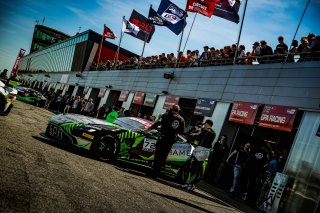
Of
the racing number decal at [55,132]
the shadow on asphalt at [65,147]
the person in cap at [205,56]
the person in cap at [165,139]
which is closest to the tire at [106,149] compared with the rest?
the shadow on asphalt at [65,147]

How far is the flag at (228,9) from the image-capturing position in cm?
1537

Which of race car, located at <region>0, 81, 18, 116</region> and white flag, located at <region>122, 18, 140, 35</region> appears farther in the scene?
white flag, located at <region>122, 18, 140, 35</region>

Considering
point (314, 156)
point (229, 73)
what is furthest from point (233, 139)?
Result: point (314, 156)

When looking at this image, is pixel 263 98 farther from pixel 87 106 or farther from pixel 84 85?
pixel 84 85

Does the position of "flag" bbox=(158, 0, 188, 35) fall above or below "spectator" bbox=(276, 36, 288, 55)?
above

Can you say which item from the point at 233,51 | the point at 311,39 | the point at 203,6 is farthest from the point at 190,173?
the point at 203,6

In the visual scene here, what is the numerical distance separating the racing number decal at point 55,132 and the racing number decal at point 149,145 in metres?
1.98

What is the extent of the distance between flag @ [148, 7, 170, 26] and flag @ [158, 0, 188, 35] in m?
0.32

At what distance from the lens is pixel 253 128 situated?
14.3 metres

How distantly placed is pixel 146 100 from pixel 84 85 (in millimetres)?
18489

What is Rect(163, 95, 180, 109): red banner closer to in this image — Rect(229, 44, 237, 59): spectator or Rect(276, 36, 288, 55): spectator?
Rect(229, 44, 237, 59): spectator

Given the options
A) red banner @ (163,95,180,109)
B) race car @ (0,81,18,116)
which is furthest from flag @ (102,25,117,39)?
race car @ (0,81,18,116)

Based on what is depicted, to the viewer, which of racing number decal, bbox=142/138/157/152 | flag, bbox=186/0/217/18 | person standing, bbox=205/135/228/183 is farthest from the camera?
flag, bbox=186/0/217/18

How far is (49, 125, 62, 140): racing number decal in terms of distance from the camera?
799 cm
